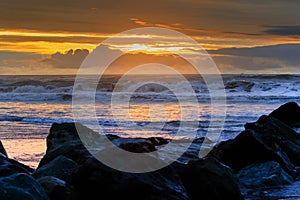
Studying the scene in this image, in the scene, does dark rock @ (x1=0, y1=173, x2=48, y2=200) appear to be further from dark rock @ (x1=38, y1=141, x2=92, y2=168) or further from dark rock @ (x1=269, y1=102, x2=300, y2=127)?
dark rock @ (x1=269, y1=102, x2=300, y2=127)

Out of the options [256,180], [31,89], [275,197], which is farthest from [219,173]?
[31,89]

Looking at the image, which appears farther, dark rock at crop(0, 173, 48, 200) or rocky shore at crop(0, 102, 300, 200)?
rocky shore at crop(0, 102, 300, 200)

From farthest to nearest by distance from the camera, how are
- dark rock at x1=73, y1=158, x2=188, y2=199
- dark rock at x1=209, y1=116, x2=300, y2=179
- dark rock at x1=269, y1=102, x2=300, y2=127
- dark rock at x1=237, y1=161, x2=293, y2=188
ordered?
dark rock at x1=269, y1=102, x2=300, y2=127 → dark rock at x1=209, y1=116, x2=300, y2=179 → dark rock at x1=237, y1=161, x2=293, y2=188 → dark rock at x1=73, y1=158, x2=188, y2=199

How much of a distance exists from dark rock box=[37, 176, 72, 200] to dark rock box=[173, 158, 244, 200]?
170cm

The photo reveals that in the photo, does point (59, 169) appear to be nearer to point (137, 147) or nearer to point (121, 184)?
point (137, 147)

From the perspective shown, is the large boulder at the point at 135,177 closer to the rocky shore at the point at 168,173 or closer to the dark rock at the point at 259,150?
the rocky shore at the point at 168,173

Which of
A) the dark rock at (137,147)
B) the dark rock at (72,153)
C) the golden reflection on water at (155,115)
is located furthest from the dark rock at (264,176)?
the golden reflection on water at (155,115)

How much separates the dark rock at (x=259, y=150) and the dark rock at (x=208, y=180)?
2.25m

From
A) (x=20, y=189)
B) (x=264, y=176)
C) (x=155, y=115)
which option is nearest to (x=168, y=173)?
(x=20, y=189)

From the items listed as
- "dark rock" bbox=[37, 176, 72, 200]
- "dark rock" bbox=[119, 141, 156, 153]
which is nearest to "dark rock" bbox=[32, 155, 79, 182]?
"dark rock" bbox=[119, 141, 156, 153]

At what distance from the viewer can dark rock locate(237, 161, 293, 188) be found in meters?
8.94

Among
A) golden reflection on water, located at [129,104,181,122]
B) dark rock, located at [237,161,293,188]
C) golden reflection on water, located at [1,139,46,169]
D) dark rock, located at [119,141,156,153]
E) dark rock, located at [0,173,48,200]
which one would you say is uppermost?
dark rock, located at [119,141,156,153]

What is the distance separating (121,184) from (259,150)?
13.5ft

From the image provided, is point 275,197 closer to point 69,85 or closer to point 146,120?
point 146,120
